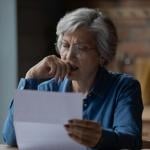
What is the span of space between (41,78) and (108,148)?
474mm

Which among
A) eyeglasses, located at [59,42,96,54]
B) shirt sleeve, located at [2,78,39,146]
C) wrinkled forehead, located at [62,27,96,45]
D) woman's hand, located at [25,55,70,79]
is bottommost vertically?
shirt sleeve, located at [2,78,39,146]

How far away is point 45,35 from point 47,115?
2.02m

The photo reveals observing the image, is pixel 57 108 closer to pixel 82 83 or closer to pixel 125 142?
pixel 125 142

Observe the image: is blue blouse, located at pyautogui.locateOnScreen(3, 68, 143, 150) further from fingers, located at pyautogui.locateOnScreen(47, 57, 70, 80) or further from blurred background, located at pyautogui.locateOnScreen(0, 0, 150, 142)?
blurred background, located at pyautogui.locateOnScreen(0, 0, 150, 142)

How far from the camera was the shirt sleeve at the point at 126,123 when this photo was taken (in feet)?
5.73

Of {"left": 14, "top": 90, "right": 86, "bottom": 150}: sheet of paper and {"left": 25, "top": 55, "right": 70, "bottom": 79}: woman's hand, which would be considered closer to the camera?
{"left": 14, "top": 90, "right": 86, "bottom": 150}: sheet of paper

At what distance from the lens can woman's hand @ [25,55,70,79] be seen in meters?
2.00

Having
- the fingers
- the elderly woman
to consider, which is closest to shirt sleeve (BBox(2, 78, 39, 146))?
the elderly woman

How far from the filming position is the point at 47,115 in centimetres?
163

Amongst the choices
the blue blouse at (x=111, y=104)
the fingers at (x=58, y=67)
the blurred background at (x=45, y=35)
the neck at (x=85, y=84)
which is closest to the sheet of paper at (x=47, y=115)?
the blue blouse at (x=111, y=104)

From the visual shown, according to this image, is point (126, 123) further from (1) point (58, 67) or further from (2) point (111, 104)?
(1) point (58, 67)

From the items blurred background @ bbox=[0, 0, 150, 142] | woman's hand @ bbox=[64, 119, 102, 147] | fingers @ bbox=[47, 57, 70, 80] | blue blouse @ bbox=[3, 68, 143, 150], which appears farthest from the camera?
blurred background @ bbox=[0, 0, 150, 142]

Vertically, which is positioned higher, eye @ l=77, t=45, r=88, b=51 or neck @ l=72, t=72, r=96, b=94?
eye @ l=77, t=45, r=88, b=51

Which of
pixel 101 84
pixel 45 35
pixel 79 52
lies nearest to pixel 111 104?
pixel 101 84
